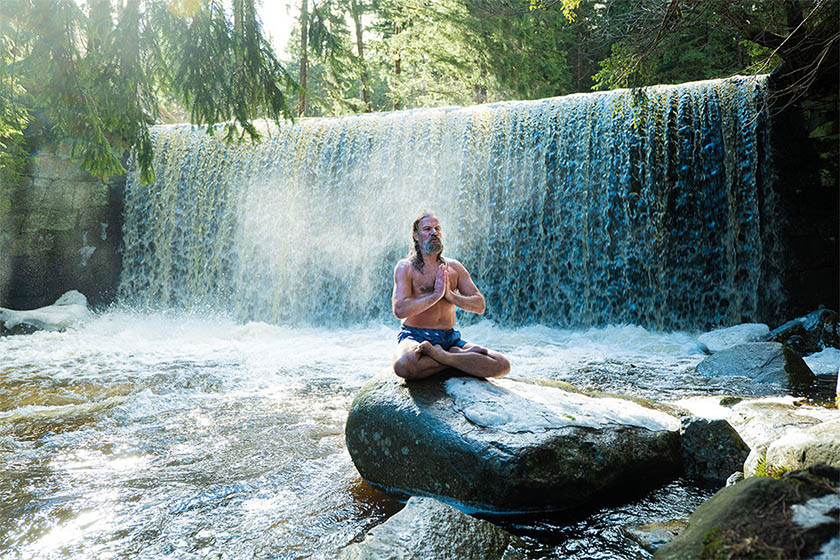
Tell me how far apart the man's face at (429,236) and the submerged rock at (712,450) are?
2092 mm

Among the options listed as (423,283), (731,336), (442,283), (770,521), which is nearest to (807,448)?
(770,521)

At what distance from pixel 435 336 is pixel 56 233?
39.4 ft

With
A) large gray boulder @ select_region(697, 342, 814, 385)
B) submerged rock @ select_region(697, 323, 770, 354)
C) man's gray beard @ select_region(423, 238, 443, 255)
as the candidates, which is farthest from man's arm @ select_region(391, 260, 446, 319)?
submerged rock @ select_region(697, 323, 770, 354)

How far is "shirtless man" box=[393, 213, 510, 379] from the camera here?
155 inches

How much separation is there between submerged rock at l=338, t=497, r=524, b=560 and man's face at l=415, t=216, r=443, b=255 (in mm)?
1915

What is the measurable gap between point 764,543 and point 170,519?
2883 mm

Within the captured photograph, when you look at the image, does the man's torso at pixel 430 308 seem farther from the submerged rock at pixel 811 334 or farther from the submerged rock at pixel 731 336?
the submerged rock at pixel 811 334

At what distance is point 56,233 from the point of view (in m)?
12.7

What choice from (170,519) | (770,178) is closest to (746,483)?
(170,519)

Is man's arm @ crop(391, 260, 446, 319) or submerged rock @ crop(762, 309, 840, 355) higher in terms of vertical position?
man's arm @ crop(391, 260, 446, 319)

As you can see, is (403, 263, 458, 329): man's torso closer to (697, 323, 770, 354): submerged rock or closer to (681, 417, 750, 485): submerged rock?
(681, 417, 750, 485): submerged rock

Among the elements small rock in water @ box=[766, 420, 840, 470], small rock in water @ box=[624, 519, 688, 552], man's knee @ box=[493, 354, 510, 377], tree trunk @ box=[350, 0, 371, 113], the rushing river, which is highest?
tree trunk @ box=[350, 0, 371, 113]

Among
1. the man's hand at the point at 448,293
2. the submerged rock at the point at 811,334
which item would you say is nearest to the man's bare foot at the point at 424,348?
the man's hand at the point at 448,293

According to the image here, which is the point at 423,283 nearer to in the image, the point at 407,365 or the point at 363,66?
the point at 407,365
